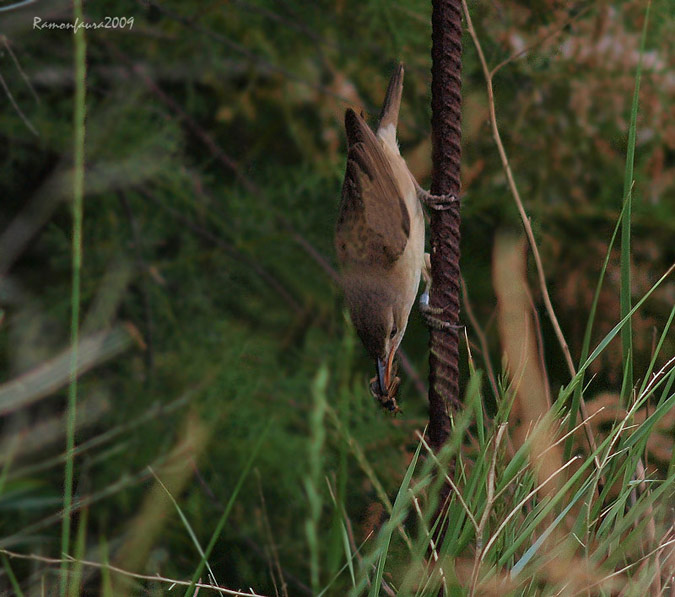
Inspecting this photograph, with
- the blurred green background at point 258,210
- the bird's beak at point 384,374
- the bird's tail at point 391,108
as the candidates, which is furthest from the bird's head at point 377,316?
the blurred green background at point 258,210

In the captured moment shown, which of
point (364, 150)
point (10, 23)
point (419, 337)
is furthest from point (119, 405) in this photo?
point (364, 150)

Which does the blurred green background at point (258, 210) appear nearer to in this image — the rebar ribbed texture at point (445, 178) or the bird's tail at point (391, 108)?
the bird's tail at point (391, 108)

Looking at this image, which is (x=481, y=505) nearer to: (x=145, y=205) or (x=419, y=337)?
(x=419, y=337)

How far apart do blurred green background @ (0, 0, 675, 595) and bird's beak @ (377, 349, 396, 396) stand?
692 millimetres

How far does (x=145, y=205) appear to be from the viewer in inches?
100

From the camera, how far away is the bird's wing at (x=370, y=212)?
4.91ft

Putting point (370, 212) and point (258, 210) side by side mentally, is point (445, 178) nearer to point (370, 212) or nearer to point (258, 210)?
point (370, 212)

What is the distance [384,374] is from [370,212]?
1.45 ft

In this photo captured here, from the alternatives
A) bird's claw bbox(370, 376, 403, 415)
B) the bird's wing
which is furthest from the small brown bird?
bird's claw bbox(370, 376, 403, 415)

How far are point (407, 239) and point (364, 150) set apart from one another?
0.19 m

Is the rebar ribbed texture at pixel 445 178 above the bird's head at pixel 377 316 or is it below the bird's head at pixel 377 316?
above

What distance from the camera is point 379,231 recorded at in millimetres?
1576

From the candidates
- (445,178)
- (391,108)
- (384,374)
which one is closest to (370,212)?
(391,108)

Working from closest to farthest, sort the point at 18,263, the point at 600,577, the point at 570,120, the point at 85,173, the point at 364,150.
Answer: the point at 600,577 < the point at 364,150 < the point at 85,173 < the point at 570,120 < the point at 18,263
